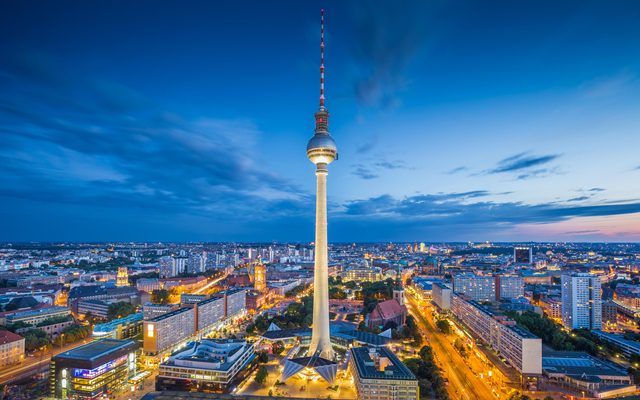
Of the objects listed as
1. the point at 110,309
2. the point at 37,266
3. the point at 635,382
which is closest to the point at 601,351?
the point at 635,382

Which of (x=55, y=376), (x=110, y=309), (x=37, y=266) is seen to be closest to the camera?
(x=55, y=376)

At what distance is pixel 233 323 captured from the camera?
46.9 metres

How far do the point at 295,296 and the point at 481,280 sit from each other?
3100 centimetres

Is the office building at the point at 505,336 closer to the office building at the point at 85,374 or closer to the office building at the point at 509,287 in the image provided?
the office building at the point at 509,287

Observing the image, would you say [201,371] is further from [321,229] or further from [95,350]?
[321,229]

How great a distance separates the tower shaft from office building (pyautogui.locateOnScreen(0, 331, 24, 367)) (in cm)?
2450

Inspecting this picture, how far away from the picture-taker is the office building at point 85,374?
23.6 metres

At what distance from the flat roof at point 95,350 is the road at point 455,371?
23.2 meters

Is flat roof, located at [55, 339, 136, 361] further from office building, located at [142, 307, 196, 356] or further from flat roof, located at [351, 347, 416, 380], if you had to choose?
flat roof, located at [351, 347, 416, 380]

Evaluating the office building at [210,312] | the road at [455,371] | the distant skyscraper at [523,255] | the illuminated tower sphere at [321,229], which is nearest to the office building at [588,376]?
the road at [455,371]

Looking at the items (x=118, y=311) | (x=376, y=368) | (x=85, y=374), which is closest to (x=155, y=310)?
(x=118, y=311)

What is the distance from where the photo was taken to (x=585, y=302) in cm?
4259

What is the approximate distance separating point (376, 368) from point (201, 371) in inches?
466

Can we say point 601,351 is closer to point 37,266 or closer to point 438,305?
point 438,305
